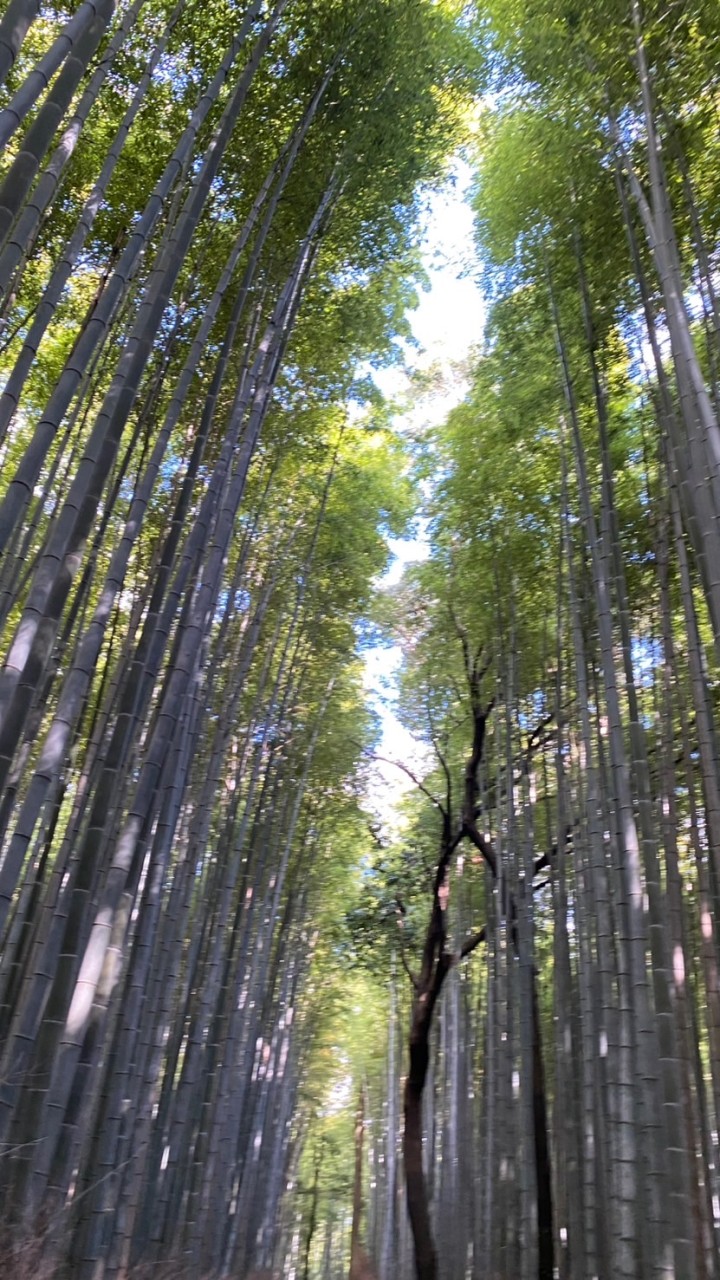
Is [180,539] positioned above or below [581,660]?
below

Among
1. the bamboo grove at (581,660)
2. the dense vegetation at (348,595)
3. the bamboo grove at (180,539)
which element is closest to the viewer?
the bamboo grove at (180,539)

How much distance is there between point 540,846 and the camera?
24.2 ft

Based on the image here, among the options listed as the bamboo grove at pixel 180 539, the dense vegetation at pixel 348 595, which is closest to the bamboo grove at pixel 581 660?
the dense vegetation at pixel 348 595

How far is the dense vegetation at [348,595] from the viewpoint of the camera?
2.48 m

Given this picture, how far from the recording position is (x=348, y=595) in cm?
718

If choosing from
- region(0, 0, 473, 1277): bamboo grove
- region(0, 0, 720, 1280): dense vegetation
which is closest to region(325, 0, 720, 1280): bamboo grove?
region(0, 0, 720, 1280): dense vegetation

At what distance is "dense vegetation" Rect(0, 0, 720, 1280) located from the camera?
2.48m

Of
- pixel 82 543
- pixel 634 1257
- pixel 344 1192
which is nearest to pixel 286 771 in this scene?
pixel 634 1257

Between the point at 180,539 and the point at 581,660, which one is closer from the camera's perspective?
the point at 180,539

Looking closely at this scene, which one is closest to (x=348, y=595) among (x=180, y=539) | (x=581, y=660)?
(x=581, y=660)

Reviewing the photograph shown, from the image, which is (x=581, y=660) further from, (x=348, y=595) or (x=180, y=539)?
(x=348, y=595)

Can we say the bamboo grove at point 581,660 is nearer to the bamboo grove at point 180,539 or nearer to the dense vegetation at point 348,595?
the dense vegetation at point 348,595

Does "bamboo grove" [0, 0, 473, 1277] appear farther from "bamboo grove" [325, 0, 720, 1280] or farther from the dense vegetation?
"bamboo grove" [325, 0, 720, 1280]

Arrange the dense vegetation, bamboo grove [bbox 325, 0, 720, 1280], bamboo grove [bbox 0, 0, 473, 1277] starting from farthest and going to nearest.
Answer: bamboo grove [bbox 325, 0, 720, 1280], the dense vegetation, bamboo grove [bbox 0, 0, 473, 1277]
